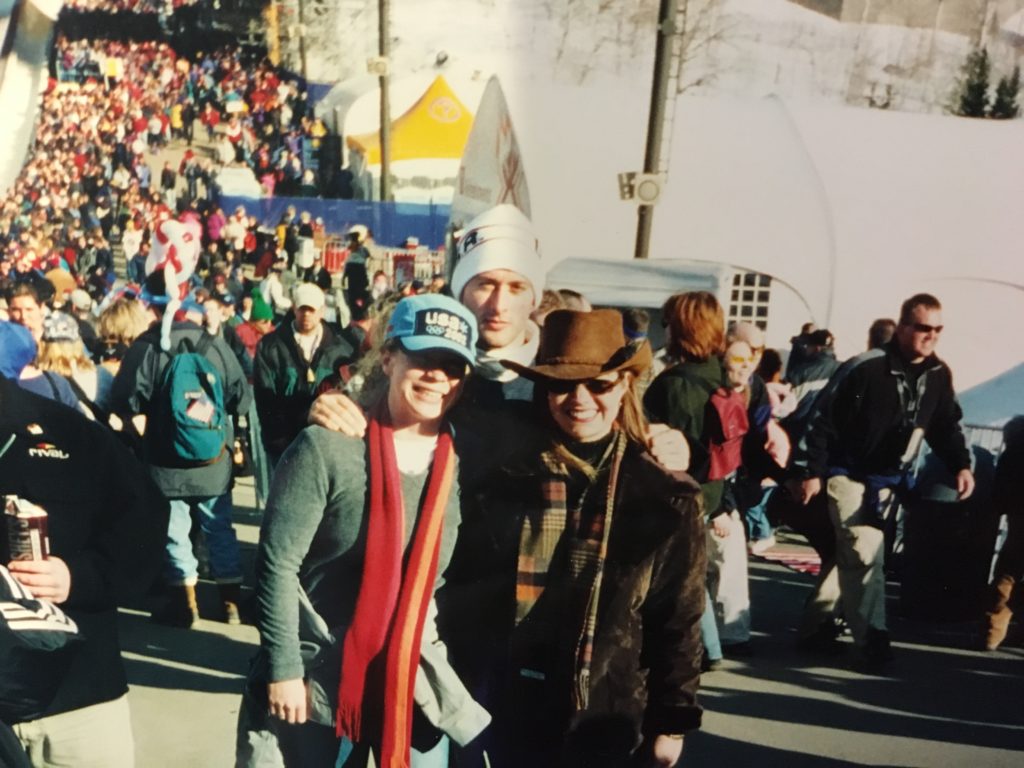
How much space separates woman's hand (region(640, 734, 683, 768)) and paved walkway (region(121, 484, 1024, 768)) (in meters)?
0.94

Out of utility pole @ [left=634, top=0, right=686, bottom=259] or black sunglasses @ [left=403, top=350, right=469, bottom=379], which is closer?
black sunglasses @ [left=403, top=350, right=469, bottom=379]

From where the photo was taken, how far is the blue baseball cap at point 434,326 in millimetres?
2143

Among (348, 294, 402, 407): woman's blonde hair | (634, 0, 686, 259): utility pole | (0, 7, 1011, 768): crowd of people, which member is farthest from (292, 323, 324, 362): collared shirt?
(634, 0, 686, 259): utility pole

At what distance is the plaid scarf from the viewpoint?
2131 millimetres

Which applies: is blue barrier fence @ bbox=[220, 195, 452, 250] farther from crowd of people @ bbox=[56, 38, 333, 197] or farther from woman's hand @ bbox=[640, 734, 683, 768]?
woman's hand @ bbox=[640, 734, 683, 768]

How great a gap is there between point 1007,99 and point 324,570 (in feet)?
7.09

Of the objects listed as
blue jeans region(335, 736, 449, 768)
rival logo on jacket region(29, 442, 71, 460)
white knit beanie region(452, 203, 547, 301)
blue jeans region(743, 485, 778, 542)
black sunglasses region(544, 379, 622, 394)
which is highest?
white knit beanie region(452, 203, 547, 301)

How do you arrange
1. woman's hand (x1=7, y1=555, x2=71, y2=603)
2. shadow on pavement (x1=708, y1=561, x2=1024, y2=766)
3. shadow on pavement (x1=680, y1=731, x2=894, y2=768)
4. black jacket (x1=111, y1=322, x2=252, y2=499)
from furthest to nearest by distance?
shadow on pavement (x1=708, y1=561, x2=1024, y2=766), shadow on pavement (x1=680, y1=731, x2=894, y2=768), black jacket (x1=111, y1=322, x2=252, y2=499), woman's hand (x1=7, y1=555, x2=71, y2=603)

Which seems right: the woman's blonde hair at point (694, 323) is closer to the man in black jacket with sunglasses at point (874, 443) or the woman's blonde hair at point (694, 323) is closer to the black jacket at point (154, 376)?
the man in black jacket with sunglasses at point (874, 443)

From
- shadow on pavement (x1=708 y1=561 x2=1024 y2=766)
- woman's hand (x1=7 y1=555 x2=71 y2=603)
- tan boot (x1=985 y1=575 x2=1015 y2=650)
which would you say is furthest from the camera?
tan boot (x1=985 y1=575 x2=1015 y2=650)

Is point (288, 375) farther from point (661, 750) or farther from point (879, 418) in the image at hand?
point (879, 418)

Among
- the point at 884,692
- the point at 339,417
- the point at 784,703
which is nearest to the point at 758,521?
the point at 884,692

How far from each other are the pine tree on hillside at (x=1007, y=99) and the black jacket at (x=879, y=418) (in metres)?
0.67

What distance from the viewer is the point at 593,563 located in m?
2.13
